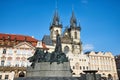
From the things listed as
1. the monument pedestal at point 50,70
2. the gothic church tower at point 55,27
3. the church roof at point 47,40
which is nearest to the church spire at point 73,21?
the gothic church tower at point 55,27

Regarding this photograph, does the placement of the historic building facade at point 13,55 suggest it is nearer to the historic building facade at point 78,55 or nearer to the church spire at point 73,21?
the historic building facade at point 78,55

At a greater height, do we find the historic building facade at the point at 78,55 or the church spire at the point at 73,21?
the church spire at the point at 73,21

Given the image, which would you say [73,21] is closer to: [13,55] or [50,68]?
[13,55]

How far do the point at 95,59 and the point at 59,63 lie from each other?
4234cm

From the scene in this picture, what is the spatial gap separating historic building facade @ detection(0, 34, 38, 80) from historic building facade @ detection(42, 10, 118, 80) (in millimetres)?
10461

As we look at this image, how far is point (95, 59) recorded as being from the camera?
52.8 metres

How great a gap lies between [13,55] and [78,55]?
23095 mm

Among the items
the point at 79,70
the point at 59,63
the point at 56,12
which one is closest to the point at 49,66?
the point at 59,63

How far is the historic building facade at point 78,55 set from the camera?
48.7 meters

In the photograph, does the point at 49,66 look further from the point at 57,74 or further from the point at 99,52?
the point at 99,52

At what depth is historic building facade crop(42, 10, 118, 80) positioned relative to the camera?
48734mm

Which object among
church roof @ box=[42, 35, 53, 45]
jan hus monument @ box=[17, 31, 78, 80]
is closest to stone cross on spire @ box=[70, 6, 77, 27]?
church roof @ box=[42, 35, 53, 45]

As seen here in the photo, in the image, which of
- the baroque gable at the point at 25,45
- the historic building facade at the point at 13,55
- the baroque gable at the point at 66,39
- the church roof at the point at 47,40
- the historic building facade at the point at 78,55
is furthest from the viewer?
the baroque gable at the point at 66,39

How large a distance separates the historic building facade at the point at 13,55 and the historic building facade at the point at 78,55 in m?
10.5
